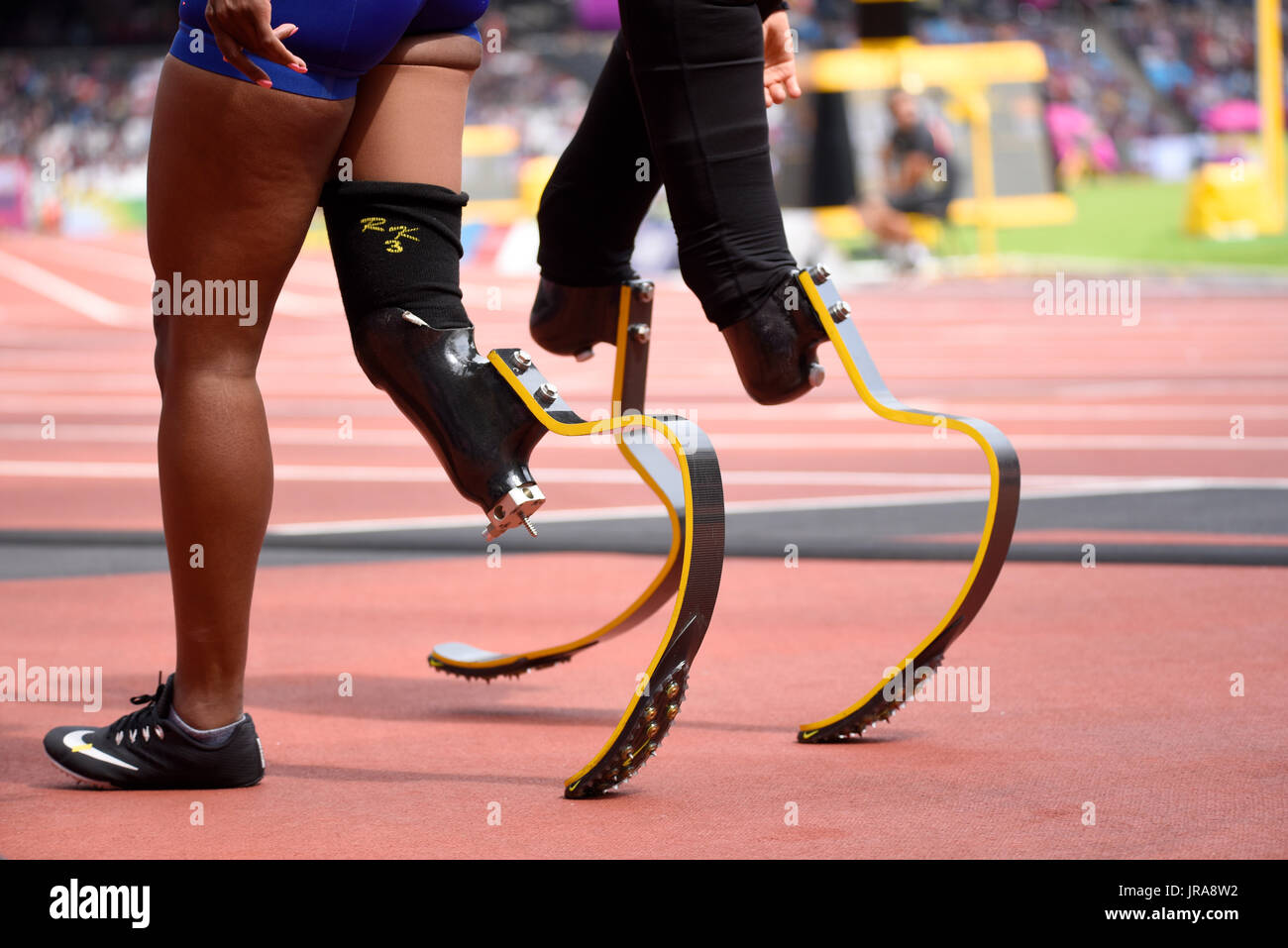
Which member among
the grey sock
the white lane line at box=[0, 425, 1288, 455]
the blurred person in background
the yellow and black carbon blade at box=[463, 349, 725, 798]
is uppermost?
the blurred person in background

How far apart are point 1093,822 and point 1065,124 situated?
42.5 meters

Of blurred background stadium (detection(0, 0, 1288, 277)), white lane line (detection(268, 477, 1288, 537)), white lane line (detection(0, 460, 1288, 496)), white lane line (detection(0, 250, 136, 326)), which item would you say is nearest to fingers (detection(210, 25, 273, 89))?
white lane line (detection(268, 477, 1288, 537))

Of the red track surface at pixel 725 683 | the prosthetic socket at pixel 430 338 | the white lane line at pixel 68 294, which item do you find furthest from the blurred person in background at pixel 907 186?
the prosthetic socket at pixel 430 338

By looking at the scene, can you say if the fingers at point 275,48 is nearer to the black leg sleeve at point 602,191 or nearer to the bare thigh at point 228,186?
the bare thigh at point 228,186

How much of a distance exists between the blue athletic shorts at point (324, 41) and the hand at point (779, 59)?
843 mm

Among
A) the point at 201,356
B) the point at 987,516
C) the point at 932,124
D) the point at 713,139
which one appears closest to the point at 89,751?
the point at 201,356

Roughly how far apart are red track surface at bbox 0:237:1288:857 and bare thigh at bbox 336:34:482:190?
984 millimetres

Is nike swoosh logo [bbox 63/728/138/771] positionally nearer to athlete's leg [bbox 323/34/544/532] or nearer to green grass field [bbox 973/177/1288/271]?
athlete's leg [bbox 323/34/544/532]

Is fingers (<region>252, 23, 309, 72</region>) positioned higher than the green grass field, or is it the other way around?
the green grass field

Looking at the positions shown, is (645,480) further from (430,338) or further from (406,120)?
(406,120)

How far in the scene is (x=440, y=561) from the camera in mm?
5230

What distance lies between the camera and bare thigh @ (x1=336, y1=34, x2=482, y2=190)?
9.64 feet

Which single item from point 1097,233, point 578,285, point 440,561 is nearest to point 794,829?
point 578,285

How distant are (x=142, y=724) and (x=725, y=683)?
1230 mm
